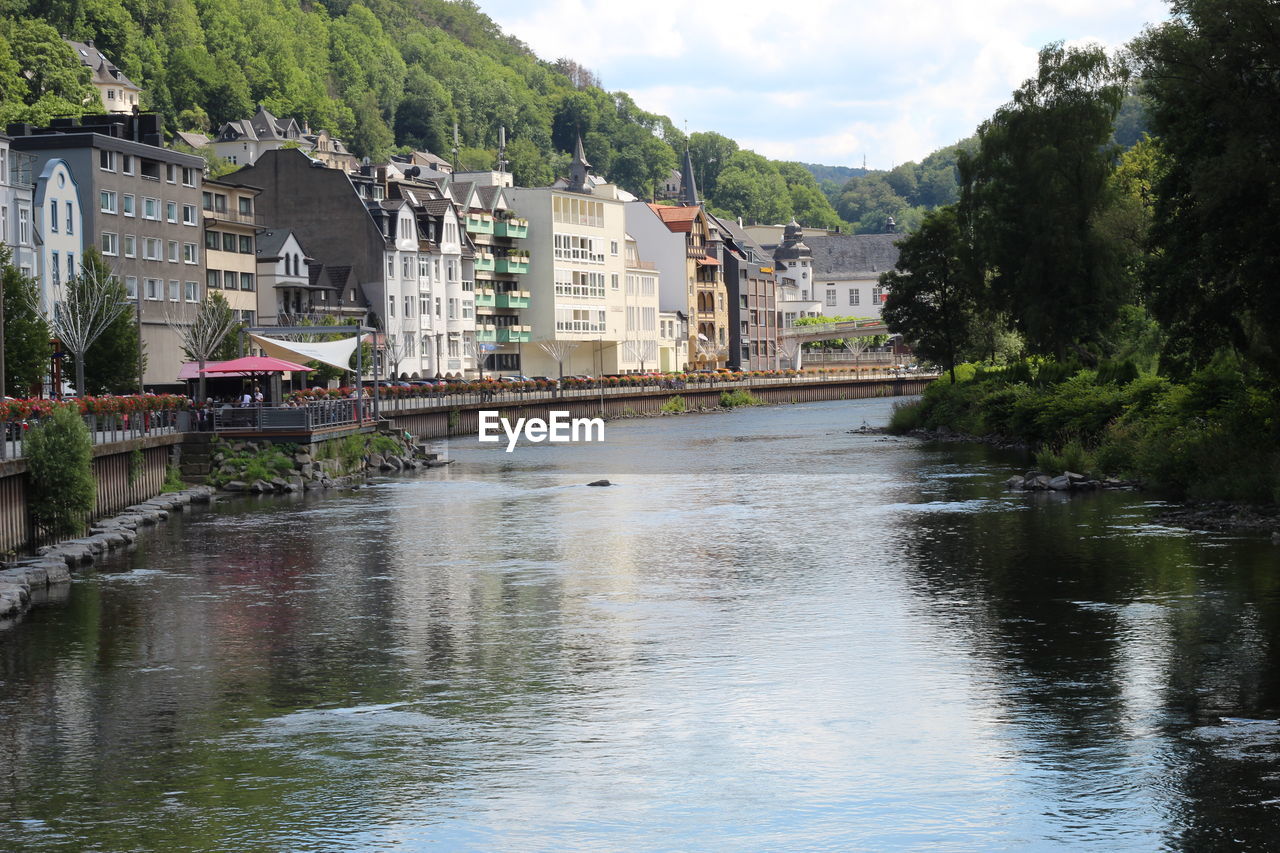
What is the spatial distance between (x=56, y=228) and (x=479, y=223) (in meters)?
59.6

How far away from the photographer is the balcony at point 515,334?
479 feet

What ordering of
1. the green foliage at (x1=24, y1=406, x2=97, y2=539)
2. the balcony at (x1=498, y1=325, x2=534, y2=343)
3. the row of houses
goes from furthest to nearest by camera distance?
1. the balcony at (x1=498, y1=325, x2=534, y2=343)
2. the row of houses
3. the green foliage at (x1=24, y1=406, x2=97, y2=539)

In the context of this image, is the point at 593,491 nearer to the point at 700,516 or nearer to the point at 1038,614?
the point at 700,516

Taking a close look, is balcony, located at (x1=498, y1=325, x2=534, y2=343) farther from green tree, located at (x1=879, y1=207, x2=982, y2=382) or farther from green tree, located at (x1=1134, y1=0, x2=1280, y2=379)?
green tree, located at (x1=1134, y1=0, x2=1280, y2=379)

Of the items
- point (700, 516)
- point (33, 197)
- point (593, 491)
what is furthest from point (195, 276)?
point (700, 516)

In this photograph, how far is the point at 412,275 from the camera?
12681 centimetres

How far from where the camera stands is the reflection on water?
19.1m

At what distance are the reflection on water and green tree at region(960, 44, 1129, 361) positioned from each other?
31.7 meters

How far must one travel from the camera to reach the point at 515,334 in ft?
483

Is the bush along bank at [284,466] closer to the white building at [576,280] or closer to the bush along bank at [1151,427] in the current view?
the bush along bank at [1151,427]

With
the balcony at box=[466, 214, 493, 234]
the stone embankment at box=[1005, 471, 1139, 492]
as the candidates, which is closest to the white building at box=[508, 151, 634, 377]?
the balcony at box=[466, 214, 493, 234]

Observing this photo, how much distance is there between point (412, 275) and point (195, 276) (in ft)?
83.4

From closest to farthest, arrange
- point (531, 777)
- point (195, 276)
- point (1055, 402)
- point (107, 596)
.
Result: point (531, 777) → point (107, 596) → point (1055, 402) → point (195, 276)

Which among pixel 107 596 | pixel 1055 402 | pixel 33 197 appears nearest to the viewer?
pixel 107 596
